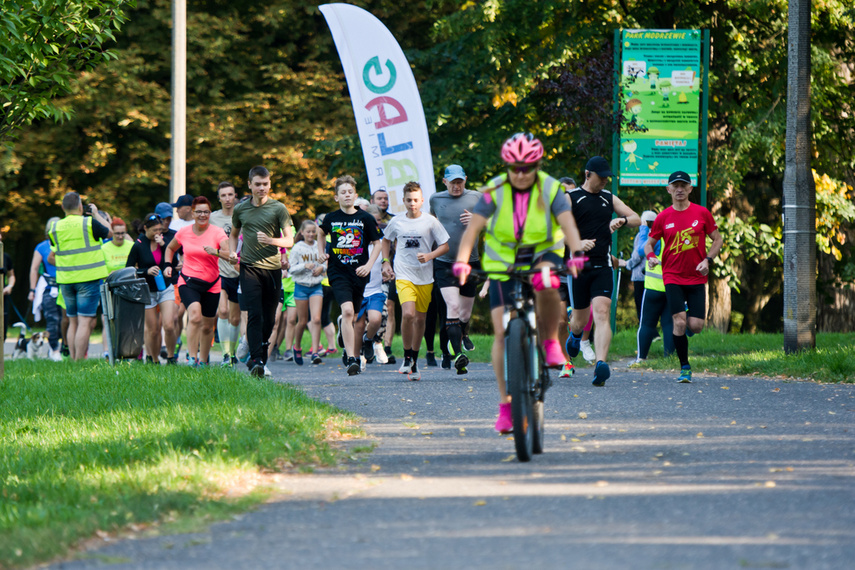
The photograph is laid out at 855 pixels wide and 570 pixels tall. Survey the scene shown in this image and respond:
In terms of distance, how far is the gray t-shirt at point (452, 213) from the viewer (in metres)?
12.3

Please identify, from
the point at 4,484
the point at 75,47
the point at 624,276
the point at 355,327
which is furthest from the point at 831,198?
the point at 4,484

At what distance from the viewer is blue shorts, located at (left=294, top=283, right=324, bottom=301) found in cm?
1568

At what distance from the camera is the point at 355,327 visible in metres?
13.1

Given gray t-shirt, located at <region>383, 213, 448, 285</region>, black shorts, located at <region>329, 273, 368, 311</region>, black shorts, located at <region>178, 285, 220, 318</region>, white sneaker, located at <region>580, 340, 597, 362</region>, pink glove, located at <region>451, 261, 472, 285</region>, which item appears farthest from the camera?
white sneaker, located at <region>580, 340, 597, 362</region>

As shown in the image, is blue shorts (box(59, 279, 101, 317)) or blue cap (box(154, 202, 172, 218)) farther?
blue shorts (box(59, 279, 101, 317))

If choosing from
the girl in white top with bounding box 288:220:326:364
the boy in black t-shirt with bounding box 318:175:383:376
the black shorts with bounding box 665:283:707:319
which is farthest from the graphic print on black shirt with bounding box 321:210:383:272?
the black shorts with bounding box 665:283:707:319

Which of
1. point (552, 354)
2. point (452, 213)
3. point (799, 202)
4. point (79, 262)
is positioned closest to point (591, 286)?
point (452, 213)

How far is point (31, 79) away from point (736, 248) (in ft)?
48.8

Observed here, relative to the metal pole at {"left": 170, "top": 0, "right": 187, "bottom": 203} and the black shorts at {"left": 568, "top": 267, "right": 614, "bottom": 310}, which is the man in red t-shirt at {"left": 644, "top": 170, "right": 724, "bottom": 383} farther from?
the metal pole at {"left": 170, "top": 0, "right": 187, "bottom": 203}

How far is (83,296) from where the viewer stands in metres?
14.7

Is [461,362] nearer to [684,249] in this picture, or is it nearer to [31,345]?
[684,249]

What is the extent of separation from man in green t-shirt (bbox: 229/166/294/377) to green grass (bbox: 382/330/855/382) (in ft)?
14.1

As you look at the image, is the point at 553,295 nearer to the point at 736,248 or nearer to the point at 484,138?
the point at 736,248

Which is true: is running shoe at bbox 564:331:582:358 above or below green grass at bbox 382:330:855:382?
above
